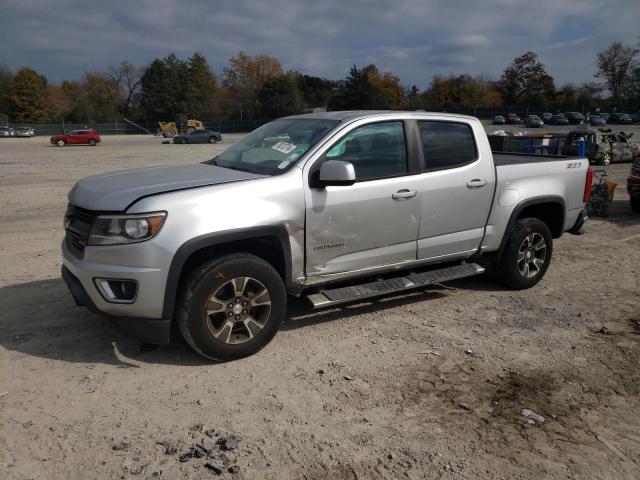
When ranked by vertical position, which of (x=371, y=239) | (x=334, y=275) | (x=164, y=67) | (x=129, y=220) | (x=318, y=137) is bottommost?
(x=334, y=275)

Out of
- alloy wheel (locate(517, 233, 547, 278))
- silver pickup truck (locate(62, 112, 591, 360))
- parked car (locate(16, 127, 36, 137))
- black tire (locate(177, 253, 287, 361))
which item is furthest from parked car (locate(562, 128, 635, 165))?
parked car (locate(16, 127, 36, 137))

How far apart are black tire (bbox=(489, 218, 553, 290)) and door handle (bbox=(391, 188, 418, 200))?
60.2 inches

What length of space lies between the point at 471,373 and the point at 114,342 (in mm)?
2844

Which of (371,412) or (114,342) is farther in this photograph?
(114,342)

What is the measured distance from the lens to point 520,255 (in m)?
5.63

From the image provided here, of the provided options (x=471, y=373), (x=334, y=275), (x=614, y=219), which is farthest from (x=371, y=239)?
(x=614, y=219)

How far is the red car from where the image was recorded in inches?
1599

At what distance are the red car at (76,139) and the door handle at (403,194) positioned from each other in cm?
4229

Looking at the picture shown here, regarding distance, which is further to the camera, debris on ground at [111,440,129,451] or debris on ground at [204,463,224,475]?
debris on ground at [111,440,129,451]

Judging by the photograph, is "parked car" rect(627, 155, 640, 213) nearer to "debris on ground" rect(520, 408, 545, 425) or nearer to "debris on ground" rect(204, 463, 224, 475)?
"debris on ground" rect(520, 408, 545, 425)

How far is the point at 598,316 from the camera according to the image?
5.08 m

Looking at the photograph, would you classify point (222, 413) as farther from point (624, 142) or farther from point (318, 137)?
point (624, 142)

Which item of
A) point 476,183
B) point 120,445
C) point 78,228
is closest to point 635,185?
point 476,183

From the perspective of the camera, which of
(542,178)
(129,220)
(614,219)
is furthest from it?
(614,219)
